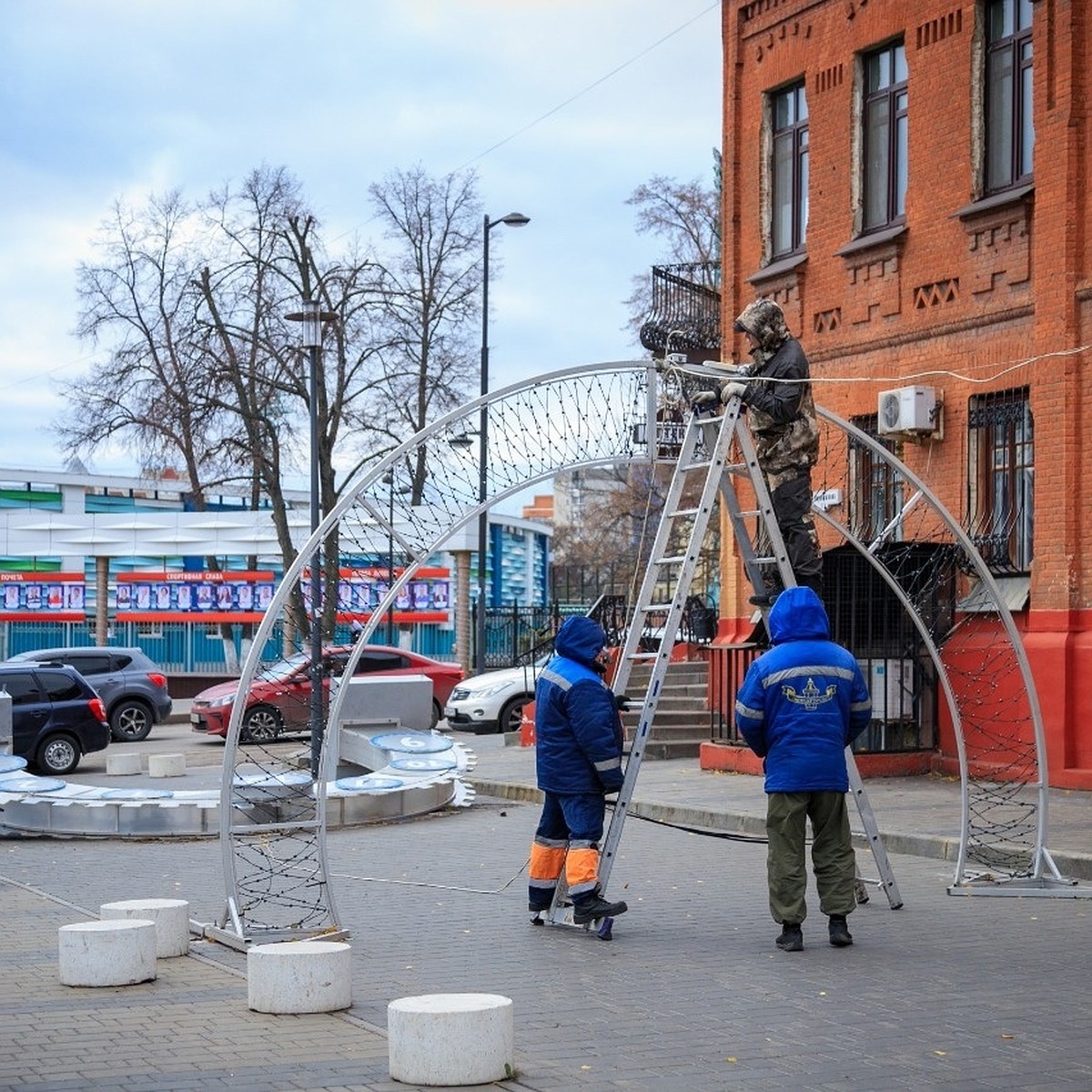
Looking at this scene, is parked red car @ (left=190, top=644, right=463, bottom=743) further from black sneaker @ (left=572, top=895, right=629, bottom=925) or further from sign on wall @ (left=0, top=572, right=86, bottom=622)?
sign on wall @ (left=0, top=572, right=86, bottom=622)

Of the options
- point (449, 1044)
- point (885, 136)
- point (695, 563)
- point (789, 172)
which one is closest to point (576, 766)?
point (695, 563)

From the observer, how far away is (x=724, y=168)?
23766mm

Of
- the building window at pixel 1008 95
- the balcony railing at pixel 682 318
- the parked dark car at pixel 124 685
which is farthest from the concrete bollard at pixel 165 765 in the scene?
the building window at pixel 1008 95

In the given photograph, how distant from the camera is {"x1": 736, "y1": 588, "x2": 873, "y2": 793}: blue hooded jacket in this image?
9.86 m

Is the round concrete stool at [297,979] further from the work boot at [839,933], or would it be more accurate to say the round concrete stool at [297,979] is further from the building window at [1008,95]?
the building window at [1008,95]

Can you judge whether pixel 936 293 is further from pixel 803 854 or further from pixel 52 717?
pixel 52 717

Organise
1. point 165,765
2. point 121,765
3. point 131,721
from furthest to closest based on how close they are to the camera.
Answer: point 131,721
point 121,765
point 165,765

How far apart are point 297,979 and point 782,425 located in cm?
532

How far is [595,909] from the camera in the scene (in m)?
Result: 10.2

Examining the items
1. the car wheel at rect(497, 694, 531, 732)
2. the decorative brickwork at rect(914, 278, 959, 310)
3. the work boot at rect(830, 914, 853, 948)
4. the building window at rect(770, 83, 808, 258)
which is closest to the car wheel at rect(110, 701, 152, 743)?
the car wheel at rect(497, 694, 531, 732)

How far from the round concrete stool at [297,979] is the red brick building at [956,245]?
385 inches

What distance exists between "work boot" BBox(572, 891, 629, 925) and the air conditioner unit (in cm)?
1055

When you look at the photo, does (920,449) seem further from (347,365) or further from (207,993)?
(347,365)

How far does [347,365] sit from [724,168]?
20849 millimetres
